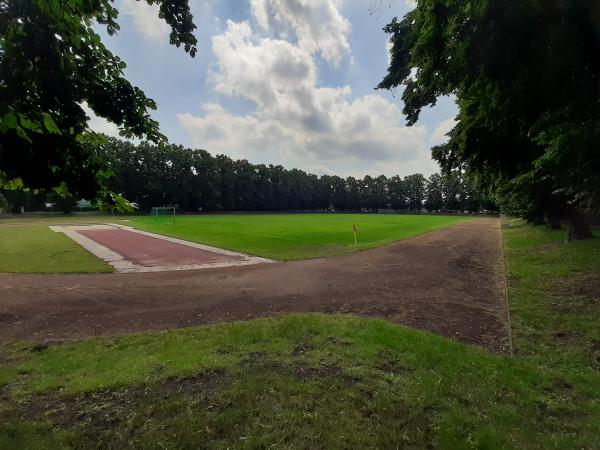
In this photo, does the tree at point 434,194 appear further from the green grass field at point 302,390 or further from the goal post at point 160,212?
the green grass field at point 302,390

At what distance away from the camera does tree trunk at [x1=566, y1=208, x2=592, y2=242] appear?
1975 cm

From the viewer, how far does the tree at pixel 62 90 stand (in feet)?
11.4

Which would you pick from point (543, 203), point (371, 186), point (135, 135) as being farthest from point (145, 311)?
point (371, 186)

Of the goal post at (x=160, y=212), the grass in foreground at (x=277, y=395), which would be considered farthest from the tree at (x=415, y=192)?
the grass in foreground at (x=277, y=395)

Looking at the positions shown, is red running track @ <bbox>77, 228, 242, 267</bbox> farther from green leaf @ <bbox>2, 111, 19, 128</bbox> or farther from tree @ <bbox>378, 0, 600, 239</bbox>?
green leaf @ <bbox>2, 111, 19, 128</bbox>

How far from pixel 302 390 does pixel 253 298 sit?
5.40 m

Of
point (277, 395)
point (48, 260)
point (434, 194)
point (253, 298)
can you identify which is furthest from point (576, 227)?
point (434, 194)

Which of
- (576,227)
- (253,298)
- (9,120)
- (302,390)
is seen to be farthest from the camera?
(576,227)

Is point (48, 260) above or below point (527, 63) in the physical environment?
below

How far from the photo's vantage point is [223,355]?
5.48 metres

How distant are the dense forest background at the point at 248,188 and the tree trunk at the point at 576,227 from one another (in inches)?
1443

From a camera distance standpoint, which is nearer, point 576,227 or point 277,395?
point 277,395

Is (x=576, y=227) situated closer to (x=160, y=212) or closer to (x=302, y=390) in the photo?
(x=302, y=390)

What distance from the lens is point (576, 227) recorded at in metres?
20.0
